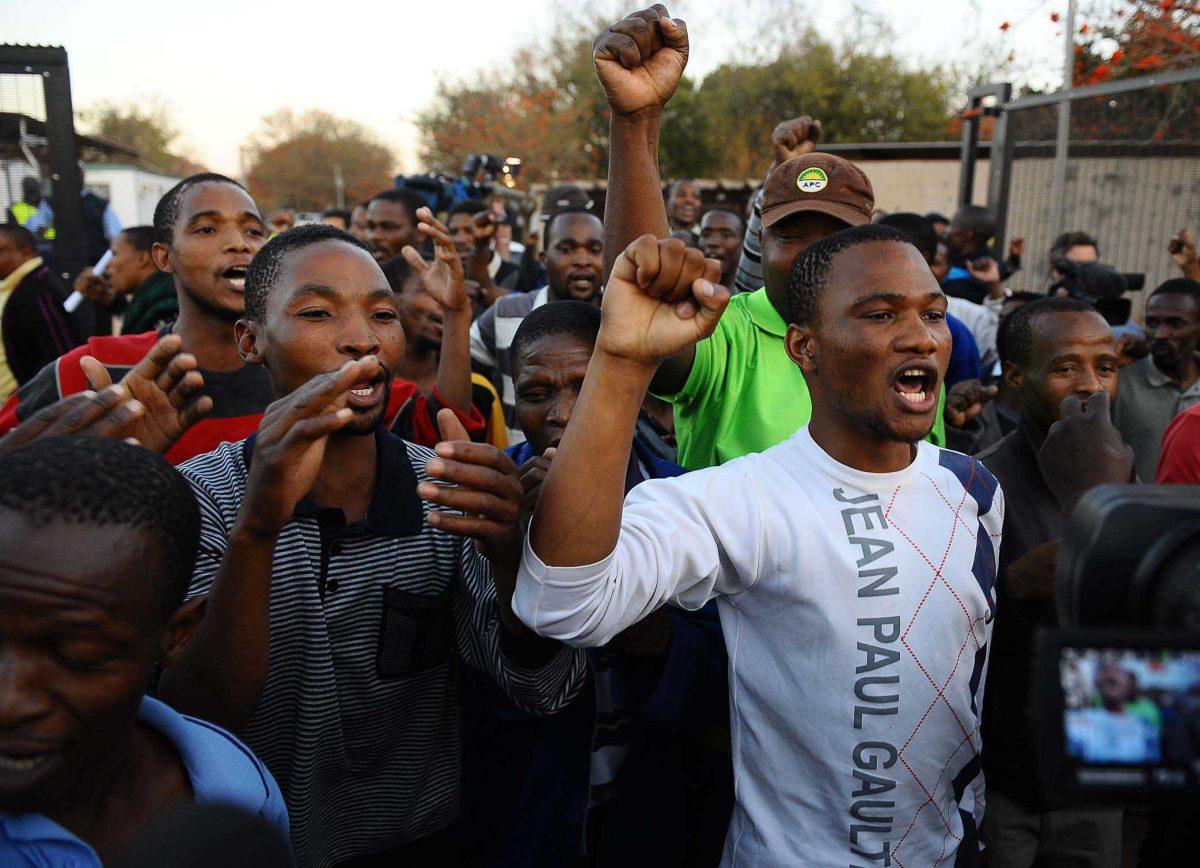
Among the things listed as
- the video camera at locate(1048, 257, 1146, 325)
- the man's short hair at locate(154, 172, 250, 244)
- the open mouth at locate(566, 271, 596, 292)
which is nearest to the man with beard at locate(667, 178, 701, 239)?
the video camera at locate(1048, 257, 1146, 325)

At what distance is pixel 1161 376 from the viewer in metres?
4.42

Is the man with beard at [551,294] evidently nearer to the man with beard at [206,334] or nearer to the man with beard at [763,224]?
the man with beard at [206,334]

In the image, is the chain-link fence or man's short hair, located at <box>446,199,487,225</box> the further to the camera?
man's short hair, located at <box>446,199,487,225</box>

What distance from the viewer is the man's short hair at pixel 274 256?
7.09 ft

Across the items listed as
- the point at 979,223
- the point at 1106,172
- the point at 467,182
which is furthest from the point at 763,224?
the point at 467,182

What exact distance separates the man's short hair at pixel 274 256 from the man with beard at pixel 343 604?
2 centimetres

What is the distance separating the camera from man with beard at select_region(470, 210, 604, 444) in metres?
4.50

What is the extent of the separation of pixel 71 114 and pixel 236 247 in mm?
3297

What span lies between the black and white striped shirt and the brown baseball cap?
1.32 m

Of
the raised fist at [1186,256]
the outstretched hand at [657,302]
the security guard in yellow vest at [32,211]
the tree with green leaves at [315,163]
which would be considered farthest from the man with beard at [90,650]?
the tree with green leaves at [315,163]

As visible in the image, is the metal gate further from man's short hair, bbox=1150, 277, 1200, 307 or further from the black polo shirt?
man's short hair, bbox=1150, 277, 1200, 307

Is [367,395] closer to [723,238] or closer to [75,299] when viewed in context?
[75,299]

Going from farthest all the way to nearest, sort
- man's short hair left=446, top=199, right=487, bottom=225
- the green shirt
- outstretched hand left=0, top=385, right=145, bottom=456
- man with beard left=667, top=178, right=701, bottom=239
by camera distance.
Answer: man with beard left=667, top=178, right=701, bottom=239
man's short hair left=446, top=199, right=487, bottom=225
the green shirt
outstretched hand left=0, top=385, right=145, bottom=456

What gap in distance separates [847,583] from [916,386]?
43 centimetres
